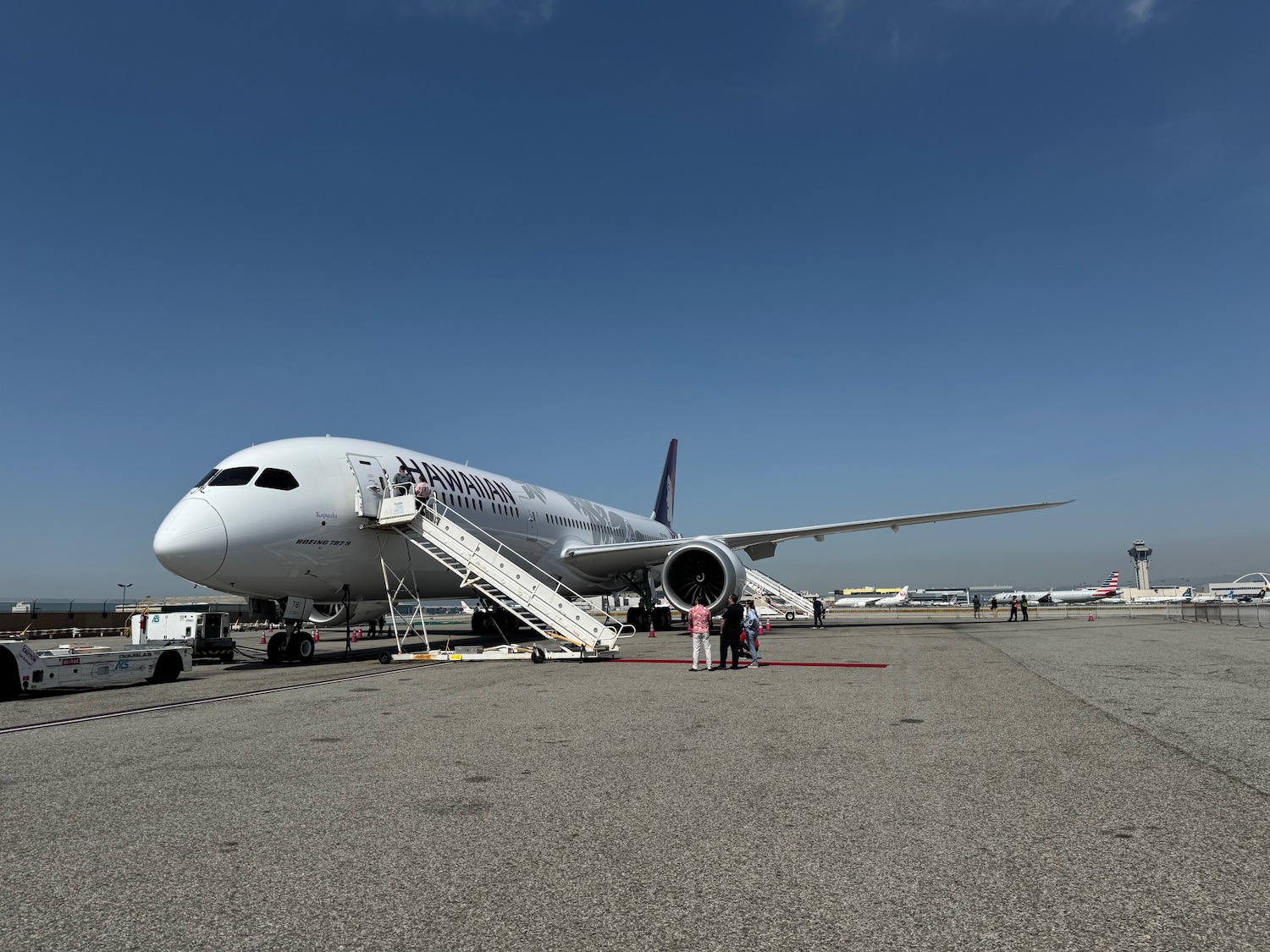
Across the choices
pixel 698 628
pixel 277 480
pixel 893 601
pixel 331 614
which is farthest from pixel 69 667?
pixel 893 601

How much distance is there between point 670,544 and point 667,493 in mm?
18796

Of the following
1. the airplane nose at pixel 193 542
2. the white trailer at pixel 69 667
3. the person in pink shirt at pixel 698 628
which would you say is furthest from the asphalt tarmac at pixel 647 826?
the person in pink shirt at pixel 698 628

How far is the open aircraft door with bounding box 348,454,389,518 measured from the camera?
17.0 m

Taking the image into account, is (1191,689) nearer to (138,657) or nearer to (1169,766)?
(1169,766)

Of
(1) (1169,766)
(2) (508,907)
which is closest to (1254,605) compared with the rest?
(1) (1169,766)

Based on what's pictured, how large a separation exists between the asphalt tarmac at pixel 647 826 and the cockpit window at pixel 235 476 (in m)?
5.81

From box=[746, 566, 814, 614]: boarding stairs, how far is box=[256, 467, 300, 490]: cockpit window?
102 ft

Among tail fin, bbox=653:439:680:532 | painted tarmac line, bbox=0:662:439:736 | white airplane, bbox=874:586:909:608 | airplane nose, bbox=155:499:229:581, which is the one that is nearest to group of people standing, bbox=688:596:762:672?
painted tarmac line, bbox=0:662:439:736

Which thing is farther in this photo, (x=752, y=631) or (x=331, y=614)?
(x=331, y=614)

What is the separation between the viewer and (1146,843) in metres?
4.29

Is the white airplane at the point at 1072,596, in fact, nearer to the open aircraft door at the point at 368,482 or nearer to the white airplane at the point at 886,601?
the white airplane at the point at 886,601

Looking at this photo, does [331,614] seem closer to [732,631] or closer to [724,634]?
[724,634]

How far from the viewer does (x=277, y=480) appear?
15.6m

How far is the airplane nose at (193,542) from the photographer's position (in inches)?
547
